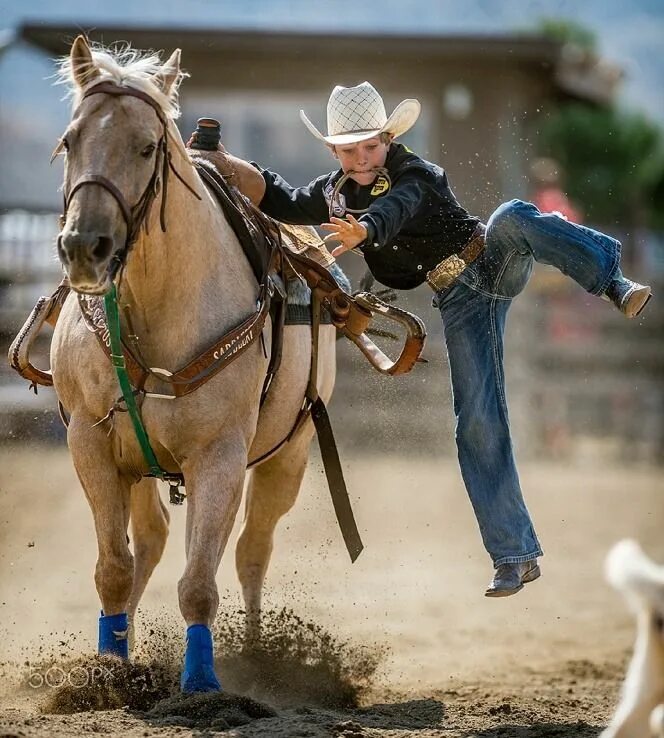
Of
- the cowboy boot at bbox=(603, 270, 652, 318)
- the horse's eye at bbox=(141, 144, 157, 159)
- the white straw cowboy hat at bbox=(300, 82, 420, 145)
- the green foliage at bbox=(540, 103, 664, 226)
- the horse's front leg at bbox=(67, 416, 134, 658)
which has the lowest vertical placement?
the horse's front leg at bbox=(67, 416, 134, 658)

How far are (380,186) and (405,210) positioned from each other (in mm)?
297

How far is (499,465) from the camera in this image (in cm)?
528

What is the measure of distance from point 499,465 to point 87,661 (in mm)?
1662

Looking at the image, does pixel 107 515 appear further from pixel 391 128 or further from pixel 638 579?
pixel 638 579

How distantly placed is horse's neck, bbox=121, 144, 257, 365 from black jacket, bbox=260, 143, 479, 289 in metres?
0.55

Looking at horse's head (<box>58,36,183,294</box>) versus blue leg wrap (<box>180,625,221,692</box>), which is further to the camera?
blue leg wrap (<box>180,625,221,692</box>)

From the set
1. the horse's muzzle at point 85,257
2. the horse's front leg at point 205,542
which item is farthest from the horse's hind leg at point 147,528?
the horse's muzzle at point 85,257

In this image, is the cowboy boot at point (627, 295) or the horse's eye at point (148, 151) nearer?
the horse's eye at point (148, 151)

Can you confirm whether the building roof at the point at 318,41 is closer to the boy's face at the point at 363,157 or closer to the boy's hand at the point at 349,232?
the boy's face at the point at 363,157

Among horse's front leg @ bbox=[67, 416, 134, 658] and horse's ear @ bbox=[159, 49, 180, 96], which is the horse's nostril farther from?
horse's front leg @ bbox=[67, 416, 134, 658]

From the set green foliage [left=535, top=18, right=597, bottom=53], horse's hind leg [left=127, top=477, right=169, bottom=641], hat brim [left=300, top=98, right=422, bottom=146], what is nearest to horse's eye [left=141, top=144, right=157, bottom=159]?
hat brim [left=300, top=98, right=422, bottom=146]

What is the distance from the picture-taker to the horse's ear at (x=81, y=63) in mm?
4375

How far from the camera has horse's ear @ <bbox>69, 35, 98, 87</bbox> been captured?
438 cm

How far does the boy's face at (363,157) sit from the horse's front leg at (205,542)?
1180mm
